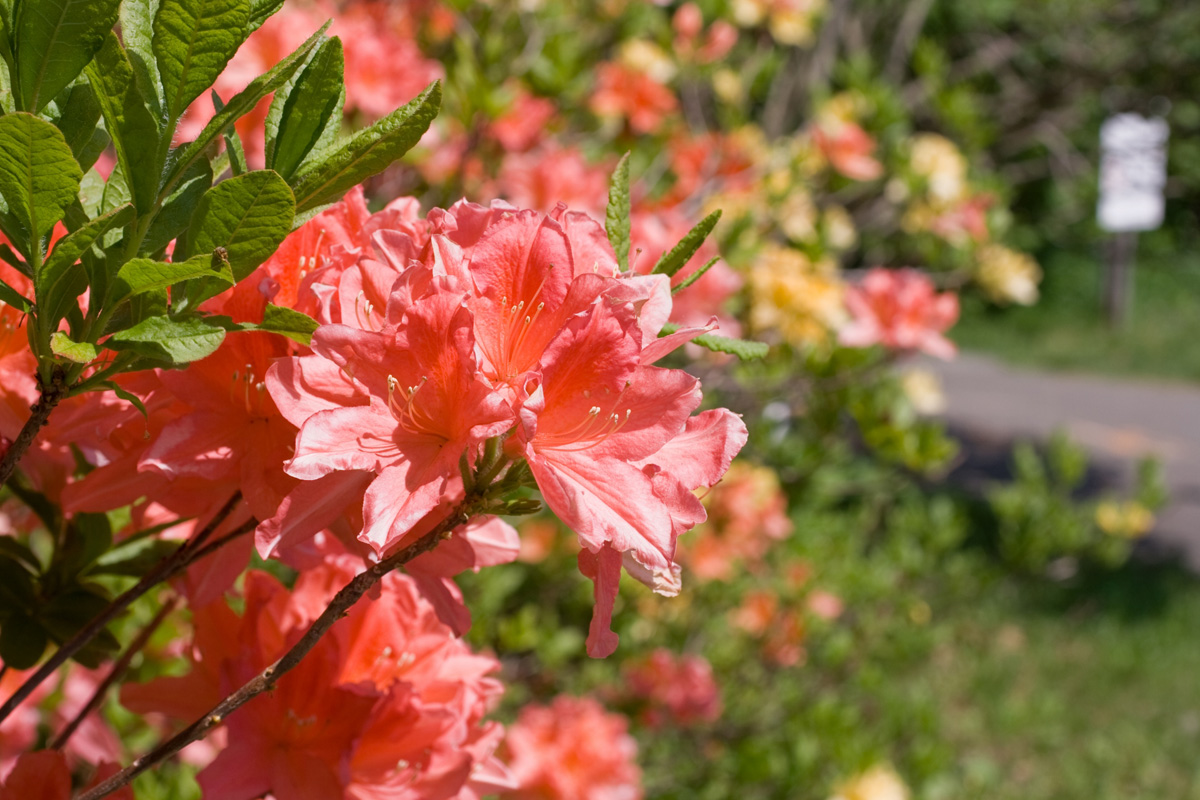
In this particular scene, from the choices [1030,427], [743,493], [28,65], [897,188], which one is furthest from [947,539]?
[1030,427]

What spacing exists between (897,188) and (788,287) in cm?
91

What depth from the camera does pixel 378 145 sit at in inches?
21.0

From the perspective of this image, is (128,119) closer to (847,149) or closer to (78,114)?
(78,114)

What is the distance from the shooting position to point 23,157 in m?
0.46

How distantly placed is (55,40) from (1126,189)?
17.9 ft

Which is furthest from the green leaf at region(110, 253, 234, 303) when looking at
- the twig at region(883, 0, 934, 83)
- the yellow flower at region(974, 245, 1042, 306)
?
the twig at region(883, 0, 934, 83)

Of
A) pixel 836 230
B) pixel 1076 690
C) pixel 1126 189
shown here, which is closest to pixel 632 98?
pixel 836 230

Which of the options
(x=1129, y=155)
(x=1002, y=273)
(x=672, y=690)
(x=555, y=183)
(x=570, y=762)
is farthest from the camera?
(x=1129, y=155)

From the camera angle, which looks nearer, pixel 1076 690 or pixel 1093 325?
pixel 1076 690

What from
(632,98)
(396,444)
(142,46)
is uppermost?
(142,46)

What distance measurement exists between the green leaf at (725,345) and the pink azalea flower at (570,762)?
1297 mm

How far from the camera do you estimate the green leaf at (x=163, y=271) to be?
0.48 metres

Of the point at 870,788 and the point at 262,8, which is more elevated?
the point at 262,8

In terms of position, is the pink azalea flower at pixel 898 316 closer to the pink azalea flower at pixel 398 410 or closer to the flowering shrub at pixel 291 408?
the flowering shrub at pixel 291 408
